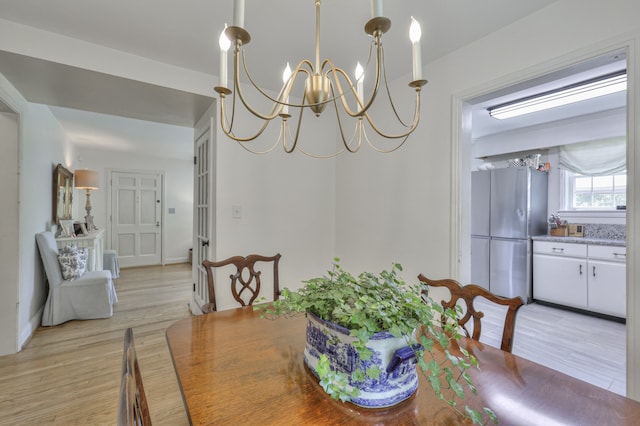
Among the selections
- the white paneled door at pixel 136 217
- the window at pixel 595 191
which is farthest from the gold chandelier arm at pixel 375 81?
the white paneled door at pixel 136 217

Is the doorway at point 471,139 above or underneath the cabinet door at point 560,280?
above

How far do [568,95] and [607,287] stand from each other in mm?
2091

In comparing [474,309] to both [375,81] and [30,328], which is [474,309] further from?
[30,328]

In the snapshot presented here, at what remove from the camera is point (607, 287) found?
3.19m

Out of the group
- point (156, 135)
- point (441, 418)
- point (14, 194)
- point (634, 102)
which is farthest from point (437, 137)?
Result: point (156, 135)

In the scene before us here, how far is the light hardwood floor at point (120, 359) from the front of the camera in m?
1.80

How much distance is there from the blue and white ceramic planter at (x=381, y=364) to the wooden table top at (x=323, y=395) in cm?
3

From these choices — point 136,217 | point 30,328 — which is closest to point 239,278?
point 30,328

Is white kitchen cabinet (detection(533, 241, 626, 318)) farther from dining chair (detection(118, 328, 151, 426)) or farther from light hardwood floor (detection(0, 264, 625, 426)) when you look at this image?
dining chair (detection(118, 328, 151, 426))

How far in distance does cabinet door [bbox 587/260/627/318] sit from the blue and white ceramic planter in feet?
12.0

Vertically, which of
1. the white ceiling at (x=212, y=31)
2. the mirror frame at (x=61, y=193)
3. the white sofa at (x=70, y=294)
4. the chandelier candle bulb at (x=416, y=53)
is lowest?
the white sofa at (x=70, y=294)

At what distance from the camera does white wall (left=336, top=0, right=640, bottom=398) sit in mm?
1456

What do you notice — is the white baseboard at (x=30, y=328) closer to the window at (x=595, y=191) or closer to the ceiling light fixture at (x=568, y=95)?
the ceiling light fixture at (x=568, y=95)

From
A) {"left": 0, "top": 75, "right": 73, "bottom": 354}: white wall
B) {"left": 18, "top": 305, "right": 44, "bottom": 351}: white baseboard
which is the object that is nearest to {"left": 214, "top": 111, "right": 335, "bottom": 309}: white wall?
{"left": 0, "top": 75, "right": 73, "bottom": 354}: white wall
